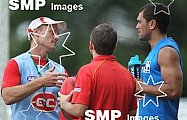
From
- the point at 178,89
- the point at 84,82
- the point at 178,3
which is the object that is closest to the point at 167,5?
the point at 178,3

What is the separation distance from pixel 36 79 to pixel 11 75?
72 mm

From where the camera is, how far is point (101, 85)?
112cm

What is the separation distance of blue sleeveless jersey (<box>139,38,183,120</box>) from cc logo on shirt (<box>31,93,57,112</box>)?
24 centimetres

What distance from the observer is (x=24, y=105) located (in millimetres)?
1273

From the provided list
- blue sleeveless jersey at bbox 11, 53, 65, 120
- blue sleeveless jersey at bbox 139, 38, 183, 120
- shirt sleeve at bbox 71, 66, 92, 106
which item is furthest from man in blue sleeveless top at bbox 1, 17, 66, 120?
Result: blue sleeveless jersey at bbox 139, 38, 183, 120

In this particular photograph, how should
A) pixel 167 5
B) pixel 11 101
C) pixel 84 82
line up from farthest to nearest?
pixel 167 5 < pixel 11 101 < pixel 84 82

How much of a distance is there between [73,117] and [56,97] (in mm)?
121

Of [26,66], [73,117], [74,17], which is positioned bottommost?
[73,117]

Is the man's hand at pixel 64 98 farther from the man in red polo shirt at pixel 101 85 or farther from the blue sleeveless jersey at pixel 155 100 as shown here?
the blue sleeveless jersey at pixel 155 100

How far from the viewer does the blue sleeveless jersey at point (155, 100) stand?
1.26m

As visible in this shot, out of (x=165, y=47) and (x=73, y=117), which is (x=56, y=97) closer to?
(x=73, y=117)

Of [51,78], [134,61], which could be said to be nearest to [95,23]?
[134,61]
